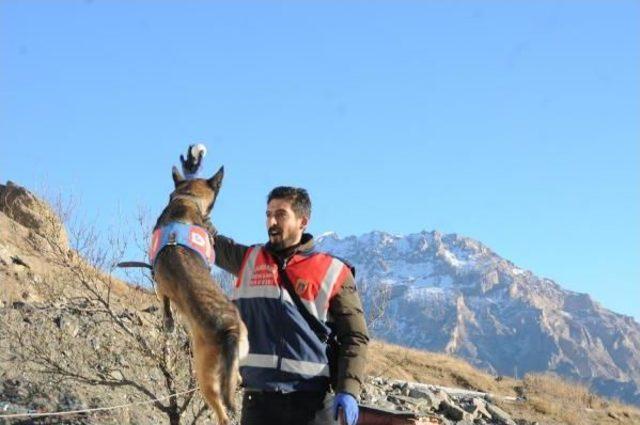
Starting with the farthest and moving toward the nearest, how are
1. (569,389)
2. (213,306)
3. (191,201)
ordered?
(569,389) < (191,201) < (213,306)

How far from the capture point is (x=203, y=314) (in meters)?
3.27

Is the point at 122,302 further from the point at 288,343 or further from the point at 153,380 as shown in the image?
the point at 288,343

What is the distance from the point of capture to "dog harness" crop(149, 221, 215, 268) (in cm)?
349

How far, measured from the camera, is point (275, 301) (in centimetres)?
417

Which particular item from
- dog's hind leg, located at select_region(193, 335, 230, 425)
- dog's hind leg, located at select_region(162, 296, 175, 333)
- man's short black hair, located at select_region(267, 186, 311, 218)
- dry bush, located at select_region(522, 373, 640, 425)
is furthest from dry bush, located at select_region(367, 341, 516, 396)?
dog's hind leg, located at select_region(193, 335, 230, 425)

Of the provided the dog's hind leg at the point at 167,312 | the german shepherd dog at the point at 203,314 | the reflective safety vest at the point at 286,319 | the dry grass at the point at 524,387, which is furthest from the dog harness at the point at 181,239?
the dry grass at the point at 524,387

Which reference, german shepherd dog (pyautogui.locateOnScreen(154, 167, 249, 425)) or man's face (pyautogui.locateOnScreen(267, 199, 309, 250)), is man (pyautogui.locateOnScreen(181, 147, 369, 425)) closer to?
man's face (pyautogui.locateOnScreen(267, 199, 309, 250))

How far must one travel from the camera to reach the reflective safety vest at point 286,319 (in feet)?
13.5

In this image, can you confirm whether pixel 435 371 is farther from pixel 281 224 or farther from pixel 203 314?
pixel 203 314

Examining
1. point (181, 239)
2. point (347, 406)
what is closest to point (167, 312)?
point (181, 239)

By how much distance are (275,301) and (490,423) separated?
16.7m

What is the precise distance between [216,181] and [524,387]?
89.7ft

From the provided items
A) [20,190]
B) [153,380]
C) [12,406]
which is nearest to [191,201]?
[153,380]

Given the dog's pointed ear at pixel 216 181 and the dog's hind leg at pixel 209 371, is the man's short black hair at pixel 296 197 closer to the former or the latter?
the dog's pointed ear at pixel 216 181
